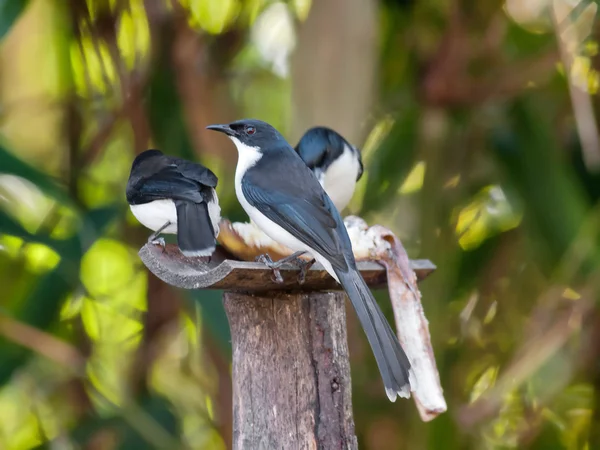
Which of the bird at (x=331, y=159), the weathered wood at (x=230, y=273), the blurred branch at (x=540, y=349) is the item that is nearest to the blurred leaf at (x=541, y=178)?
the blurred branch at (x=540, y=349)

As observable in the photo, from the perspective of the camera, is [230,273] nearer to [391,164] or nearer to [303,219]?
[303,219]

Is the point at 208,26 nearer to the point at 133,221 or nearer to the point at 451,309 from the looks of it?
the point at 133,221

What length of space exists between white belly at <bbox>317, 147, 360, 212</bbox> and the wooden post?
1.14m

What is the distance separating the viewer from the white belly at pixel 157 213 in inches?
95.2

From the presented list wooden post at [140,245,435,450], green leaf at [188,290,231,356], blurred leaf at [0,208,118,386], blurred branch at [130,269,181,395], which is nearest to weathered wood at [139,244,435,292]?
wooden post at [140,245,435,450]

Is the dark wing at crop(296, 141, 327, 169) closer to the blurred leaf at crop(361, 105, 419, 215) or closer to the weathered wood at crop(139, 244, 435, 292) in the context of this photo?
the weathered wood at crop(139, 244, 435, 292)

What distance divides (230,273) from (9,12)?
1.83 meters

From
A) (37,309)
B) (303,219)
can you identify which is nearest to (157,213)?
(303,219)

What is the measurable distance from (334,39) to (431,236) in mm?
955

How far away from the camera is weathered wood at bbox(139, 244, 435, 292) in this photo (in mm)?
1867

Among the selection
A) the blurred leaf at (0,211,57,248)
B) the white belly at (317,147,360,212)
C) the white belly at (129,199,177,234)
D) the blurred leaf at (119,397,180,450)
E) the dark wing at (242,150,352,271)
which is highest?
the dark wing at (242,150,352,271)

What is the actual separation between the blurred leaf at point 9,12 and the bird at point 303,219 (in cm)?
106

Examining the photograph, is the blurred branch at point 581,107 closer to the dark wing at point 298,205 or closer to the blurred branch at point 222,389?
the dark wing at point 298,205

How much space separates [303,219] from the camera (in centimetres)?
221
